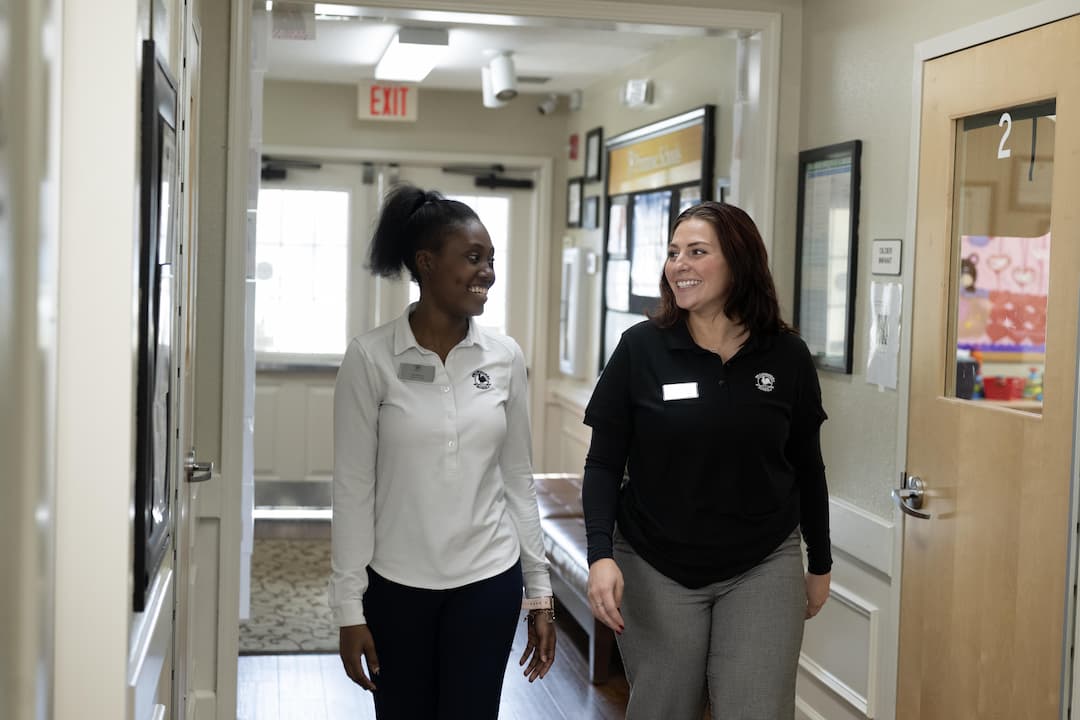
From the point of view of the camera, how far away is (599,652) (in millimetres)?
4332

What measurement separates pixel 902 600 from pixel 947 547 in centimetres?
30

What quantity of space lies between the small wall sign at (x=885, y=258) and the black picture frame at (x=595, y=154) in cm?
365

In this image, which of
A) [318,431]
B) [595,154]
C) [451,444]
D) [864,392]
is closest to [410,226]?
[451,444]

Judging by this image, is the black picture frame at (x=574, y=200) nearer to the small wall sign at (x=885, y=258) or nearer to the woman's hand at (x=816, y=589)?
the small wall sign at (x=885, y=258)

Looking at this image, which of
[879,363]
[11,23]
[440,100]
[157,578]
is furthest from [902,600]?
[440,100]

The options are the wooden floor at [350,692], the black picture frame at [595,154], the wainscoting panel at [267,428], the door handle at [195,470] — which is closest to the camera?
the door handle at [195,470]

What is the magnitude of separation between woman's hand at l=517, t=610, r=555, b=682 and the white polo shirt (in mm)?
142

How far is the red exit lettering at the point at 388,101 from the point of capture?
7234mm

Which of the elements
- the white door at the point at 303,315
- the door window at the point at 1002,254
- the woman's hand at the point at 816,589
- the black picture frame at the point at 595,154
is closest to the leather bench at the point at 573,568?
the woman's hand at the point at 816,589

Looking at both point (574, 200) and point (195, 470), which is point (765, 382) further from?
point (574, 200)

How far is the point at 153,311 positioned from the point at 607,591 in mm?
1015

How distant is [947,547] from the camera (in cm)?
283

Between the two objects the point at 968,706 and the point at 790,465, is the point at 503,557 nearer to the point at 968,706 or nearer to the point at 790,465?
the point at 790,465

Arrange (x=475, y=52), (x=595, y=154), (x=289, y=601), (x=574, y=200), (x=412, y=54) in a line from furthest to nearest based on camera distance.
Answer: (x=574, y=200), (x=595, y=154), (x=475, y=52), (x=412, y=54), (x=289, y=601)
